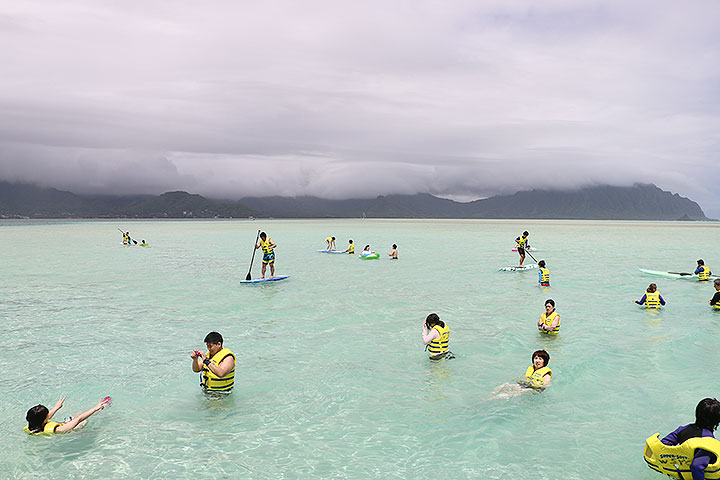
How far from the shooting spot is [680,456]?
258 inches

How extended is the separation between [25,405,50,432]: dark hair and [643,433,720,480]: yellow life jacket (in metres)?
10.8

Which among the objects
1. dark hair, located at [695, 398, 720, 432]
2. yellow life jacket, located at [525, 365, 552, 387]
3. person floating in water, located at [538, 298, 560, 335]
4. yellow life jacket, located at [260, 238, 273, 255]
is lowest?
yellow life jacket, located at [525, 365, 552, 387]

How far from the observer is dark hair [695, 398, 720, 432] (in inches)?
247

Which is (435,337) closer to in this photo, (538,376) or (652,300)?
(538,376)

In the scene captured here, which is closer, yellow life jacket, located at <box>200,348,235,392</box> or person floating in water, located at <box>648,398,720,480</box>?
person floating in water, located at <box>648,398,720,480</box>

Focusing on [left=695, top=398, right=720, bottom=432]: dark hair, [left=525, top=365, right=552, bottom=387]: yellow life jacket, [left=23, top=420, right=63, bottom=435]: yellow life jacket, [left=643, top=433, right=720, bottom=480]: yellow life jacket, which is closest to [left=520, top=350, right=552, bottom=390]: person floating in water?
[left=525, top=365, right=552, bottom=387]: yellow life jacket

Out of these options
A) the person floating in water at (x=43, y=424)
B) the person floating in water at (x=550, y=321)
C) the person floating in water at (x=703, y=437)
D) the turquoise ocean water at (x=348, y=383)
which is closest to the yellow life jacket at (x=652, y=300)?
the turquoise ocean water at (x=348, y=383)

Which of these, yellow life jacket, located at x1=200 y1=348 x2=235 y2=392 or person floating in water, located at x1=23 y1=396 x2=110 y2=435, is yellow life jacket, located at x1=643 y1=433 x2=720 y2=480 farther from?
person floating in water, located at x1=23 y1=396 x2=110 y2=435

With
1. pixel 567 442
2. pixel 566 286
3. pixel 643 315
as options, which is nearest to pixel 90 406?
pixel 567 442

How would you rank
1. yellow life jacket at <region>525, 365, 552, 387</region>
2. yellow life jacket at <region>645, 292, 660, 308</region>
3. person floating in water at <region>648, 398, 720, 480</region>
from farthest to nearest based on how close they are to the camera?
yellow life jacket at <region>645, 292, 660, 308</region>
yellow life jacket at <region>525, 365, 552, 387</region>
person floating in water at <region>648, 398, 720, 480</region>

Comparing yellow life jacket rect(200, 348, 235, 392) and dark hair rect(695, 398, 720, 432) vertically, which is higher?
dark hair rect(695, 398, 720, 432)

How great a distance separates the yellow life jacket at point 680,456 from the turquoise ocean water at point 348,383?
39.9 inches

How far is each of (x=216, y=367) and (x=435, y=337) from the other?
604cm

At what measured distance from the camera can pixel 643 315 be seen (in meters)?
19.5
